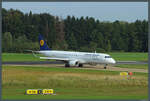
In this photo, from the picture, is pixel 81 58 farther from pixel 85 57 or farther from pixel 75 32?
pixel 75 32

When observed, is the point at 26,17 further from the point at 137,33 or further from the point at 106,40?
the point at 137,33

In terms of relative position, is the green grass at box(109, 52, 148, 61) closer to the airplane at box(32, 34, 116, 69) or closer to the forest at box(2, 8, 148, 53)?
the forest at box(2, 8, 148, 53)

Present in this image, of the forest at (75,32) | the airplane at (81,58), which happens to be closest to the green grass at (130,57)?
the forest at (75,32)

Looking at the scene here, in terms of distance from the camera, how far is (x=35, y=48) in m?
130

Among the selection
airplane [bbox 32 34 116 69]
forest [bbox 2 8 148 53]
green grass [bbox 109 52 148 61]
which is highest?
forest [bbox 2 8 148 53]

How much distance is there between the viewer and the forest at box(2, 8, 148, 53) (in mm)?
152250

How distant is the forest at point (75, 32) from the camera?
152250 mm

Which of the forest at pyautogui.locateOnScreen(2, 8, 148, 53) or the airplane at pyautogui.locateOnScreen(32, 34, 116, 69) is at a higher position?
the forest at pyautogui.locateOnScreen(2, 8, 148, 53)

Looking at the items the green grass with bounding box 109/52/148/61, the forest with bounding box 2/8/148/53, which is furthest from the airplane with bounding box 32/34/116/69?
the forest with bounding box 2/8/148/53

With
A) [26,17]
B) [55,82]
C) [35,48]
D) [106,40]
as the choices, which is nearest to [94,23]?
[106,40]

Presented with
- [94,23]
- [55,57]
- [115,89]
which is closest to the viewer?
[115,89]

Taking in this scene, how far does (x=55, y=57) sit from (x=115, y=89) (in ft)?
120

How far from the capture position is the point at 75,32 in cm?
16762

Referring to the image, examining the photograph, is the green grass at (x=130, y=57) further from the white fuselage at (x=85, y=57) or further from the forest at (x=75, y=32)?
the white fuselage at (x=85, y=57)
